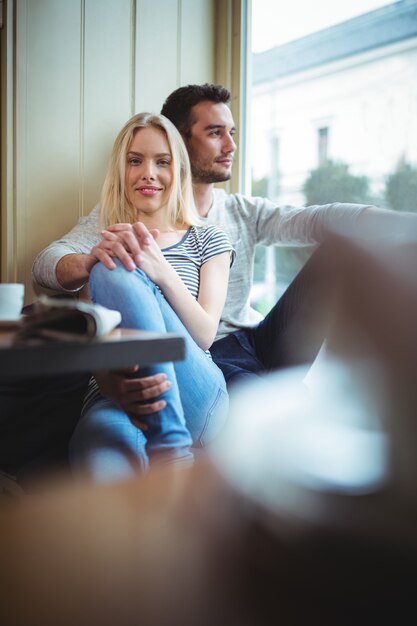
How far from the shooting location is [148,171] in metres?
1.63

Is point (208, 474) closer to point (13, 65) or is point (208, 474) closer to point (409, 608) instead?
point (409, 608)

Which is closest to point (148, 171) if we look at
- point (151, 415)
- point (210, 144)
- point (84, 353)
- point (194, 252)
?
point (194, 252)

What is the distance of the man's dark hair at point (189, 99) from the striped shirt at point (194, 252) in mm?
497

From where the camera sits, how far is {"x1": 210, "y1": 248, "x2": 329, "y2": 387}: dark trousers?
4.61 ft

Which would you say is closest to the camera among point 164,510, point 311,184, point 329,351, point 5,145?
point 164,510

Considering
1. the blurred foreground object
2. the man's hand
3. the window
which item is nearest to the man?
the man's hand

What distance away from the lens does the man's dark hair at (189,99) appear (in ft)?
6.40

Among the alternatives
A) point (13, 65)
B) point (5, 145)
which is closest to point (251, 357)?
point (5, 145)

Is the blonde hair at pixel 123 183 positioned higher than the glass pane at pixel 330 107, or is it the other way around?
the glass pane at pixel 330 107

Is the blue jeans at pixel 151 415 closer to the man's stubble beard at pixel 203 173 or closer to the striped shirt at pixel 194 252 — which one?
the striped shirt at pixel 194 252

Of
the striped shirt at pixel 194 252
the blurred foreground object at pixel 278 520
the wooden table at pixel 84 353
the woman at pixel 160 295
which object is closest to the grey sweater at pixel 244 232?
the woman at pixel 160 295

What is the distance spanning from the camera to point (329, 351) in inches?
50.8

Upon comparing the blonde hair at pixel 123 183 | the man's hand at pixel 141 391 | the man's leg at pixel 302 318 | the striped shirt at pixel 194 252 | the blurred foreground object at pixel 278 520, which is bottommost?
the blurred foreground object at pixel 278 520

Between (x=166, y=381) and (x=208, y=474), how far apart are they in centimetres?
18
